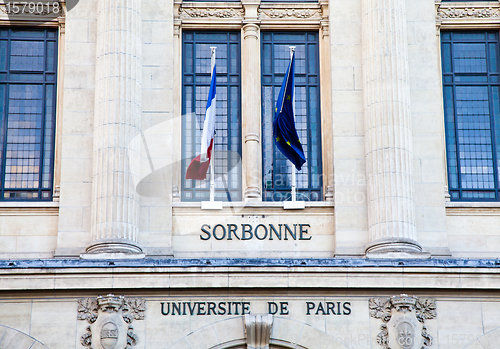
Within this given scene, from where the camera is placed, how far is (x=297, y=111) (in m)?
32.5

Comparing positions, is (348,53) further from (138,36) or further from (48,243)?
(48,243)

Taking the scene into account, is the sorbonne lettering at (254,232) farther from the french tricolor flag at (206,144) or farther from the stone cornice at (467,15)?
the stone cornice at (467,15)

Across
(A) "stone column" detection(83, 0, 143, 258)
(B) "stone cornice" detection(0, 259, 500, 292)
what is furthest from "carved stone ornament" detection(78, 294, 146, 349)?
(A) "stone column" detection(83, 0, 143, 258)

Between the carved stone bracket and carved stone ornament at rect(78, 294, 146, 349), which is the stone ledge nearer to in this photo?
carved stone ornament at rect(78, 294, 146, 349)

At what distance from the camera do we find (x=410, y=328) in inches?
1073

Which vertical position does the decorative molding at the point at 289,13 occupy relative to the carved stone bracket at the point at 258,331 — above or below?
above

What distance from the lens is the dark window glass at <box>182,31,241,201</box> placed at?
104 ft

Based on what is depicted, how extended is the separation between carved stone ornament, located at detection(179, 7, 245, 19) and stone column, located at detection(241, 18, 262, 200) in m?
0.34

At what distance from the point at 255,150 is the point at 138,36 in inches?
193

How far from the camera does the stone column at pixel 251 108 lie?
31.4 metres

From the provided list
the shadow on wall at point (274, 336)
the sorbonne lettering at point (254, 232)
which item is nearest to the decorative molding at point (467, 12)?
the sorbonne lettering at point (254, 232)

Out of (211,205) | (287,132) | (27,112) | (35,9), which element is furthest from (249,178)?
(35,9)

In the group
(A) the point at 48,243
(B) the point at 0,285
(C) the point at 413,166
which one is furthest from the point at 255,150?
(B) the point at 0,285

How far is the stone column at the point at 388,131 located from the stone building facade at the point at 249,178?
6 centimetres
